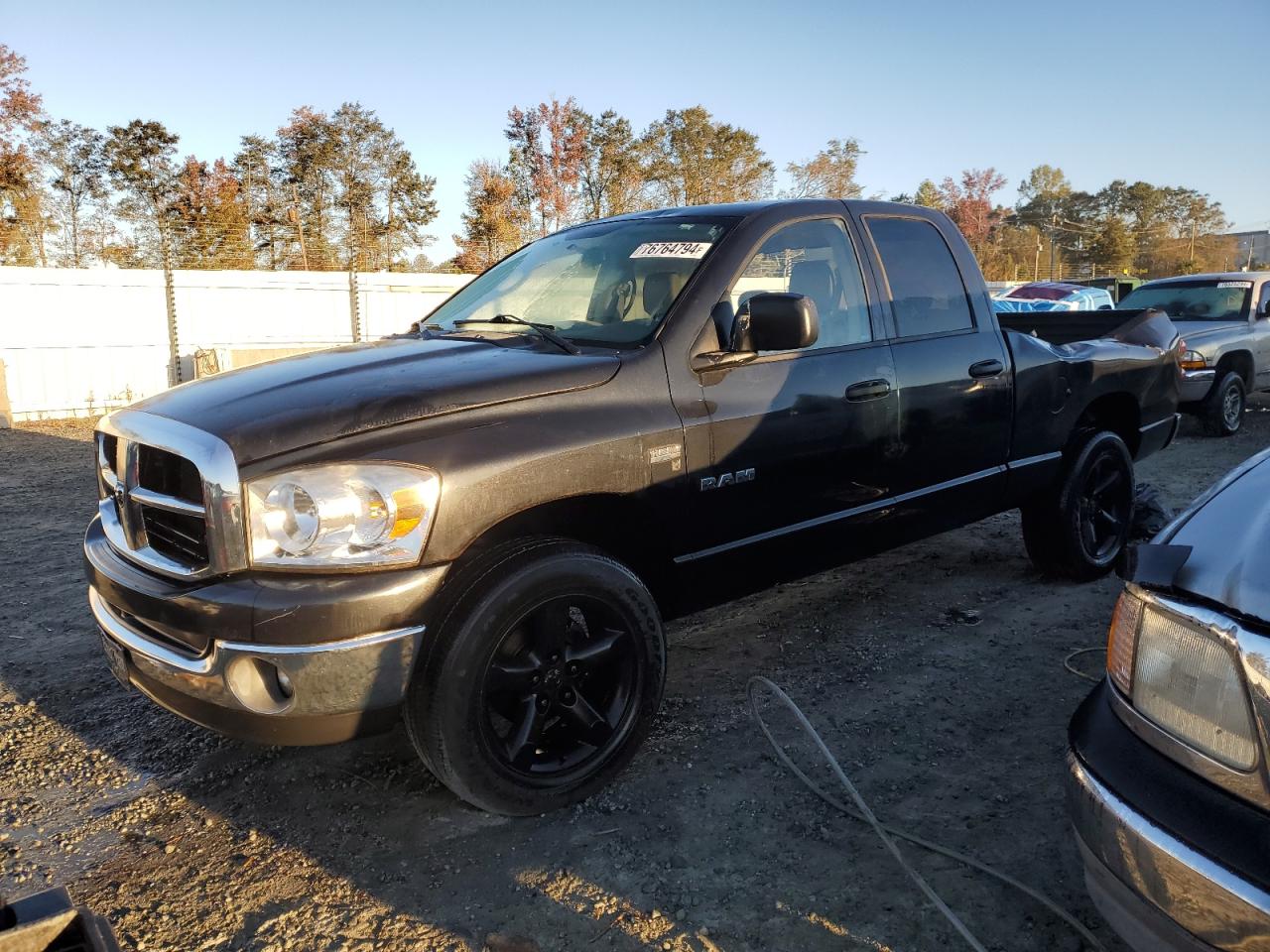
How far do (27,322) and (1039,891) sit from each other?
47.7 feet

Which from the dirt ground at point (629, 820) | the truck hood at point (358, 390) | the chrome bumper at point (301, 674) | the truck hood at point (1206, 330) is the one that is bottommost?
the dirt ground at point (629, 820)

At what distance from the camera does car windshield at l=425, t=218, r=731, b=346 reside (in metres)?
3.27

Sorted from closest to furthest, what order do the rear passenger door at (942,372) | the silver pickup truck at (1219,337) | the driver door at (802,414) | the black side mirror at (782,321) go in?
the black side mirror at (782,321) → the driver door at (802,414) → the rear passenger door at (942,372) → the silver pickup truck at (1219,337)

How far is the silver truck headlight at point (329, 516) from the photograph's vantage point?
7.72 feet

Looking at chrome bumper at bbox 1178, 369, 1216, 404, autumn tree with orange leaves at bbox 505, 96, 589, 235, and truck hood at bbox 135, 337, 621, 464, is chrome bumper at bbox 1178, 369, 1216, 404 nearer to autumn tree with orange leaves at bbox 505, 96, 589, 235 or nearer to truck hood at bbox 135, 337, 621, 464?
truck hood at bbox 135, 337, 621, 464

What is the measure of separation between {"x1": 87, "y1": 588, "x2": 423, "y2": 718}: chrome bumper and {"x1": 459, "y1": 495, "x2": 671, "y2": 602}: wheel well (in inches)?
14.9

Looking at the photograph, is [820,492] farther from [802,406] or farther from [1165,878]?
[1165,878]

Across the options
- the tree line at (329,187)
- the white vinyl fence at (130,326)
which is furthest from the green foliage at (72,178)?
the white vinyl fence at (130,326)

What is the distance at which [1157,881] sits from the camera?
1.56 m

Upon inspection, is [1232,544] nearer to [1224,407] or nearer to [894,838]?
[894,838]

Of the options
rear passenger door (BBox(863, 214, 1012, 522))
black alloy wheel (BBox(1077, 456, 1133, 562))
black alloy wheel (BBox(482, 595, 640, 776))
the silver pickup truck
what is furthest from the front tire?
the silver pickup truck

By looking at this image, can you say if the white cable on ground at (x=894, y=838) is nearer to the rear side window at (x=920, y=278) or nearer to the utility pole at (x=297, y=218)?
the rear side window at (x=920, y=278)

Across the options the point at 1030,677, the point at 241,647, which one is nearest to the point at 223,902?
the point at 241,647

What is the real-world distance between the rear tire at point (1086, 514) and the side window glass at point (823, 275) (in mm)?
1695
